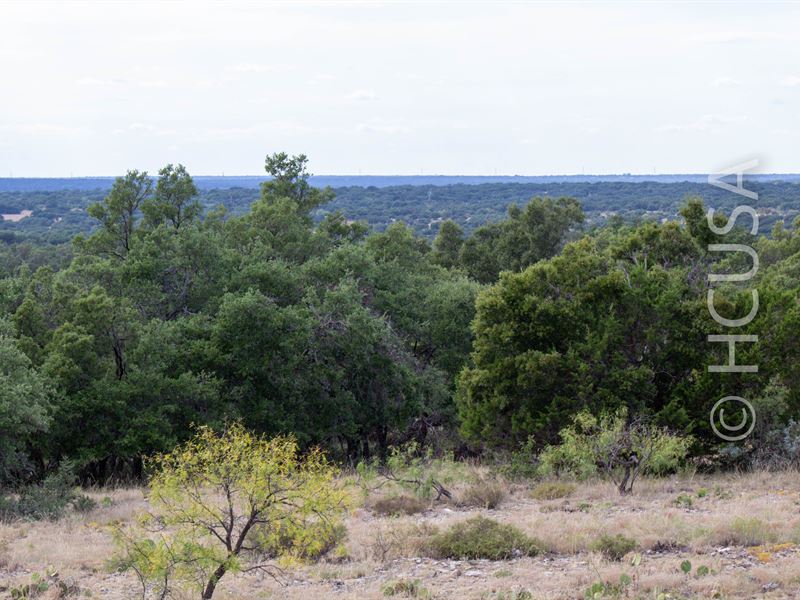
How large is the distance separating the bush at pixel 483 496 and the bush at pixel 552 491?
21.8 inches

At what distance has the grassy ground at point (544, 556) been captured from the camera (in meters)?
9.62

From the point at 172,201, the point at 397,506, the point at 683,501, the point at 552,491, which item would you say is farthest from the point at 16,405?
the point at 172,201

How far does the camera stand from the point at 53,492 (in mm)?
15516

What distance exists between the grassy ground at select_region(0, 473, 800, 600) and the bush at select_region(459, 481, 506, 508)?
6.6 inches

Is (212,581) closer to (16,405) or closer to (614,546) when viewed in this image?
(614,546)

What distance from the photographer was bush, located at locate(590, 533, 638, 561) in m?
10.9

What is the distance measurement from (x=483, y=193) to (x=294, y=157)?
151263 millimetres

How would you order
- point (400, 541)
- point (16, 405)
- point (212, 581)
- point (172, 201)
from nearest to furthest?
point (212, 581), point (400, 541), point (16, 405), point (172, 201)

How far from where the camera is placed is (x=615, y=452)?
1622 centimetres

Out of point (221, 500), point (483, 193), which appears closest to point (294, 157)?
point (221, 500)

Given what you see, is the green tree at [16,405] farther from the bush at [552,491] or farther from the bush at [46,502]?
the bush at [552,491]

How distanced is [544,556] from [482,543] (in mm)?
757

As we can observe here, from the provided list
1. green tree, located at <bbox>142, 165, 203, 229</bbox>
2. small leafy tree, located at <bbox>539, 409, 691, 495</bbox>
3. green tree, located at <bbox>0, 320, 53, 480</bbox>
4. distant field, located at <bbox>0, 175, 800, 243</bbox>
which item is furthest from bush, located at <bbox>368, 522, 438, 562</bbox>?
distant field, located at <bbox>0, 175, 800, 243</bbox>

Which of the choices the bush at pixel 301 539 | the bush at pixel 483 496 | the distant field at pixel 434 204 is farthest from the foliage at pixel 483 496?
the distant field at pixel 434 204
